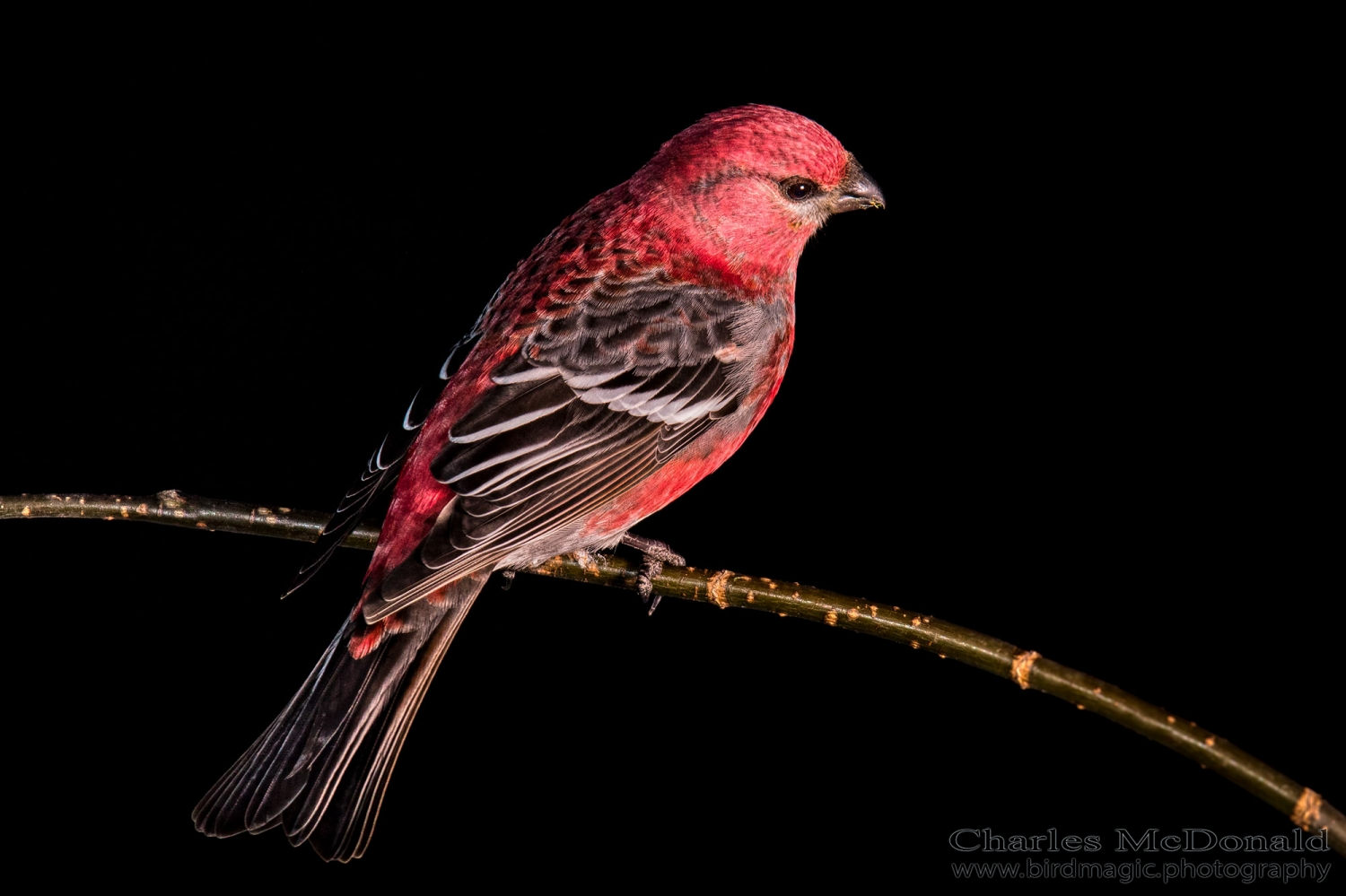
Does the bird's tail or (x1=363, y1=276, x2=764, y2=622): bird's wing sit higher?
(x1=363, y1=276, x2=764, y2=622): bird's wing

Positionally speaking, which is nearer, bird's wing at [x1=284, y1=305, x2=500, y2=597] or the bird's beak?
bird's wing at [x1=284, y1=305, x2=500, y2=597]

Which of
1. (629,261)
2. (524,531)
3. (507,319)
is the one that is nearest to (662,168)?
(629,261)

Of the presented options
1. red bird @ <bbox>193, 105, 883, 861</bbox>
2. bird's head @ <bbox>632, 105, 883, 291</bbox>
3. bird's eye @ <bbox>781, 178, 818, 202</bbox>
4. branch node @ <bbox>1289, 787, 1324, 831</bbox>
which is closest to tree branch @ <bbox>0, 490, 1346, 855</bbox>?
branch node @ <bbox>1289, 787, 1324, 831</bbox>

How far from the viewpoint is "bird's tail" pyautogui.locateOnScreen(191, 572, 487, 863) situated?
2479 mm

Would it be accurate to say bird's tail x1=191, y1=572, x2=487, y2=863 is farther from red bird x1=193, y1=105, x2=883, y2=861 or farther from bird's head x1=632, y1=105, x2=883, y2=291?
bird's head x1=632, y1=105, x2=883, y2=291

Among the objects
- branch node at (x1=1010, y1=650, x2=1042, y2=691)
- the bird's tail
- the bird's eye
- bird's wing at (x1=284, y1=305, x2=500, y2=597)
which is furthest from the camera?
the bird's eye

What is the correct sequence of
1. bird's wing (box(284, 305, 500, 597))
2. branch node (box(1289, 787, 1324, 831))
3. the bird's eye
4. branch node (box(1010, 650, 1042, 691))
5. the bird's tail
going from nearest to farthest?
branch node (box(1289, 787, 1324, 831)) → branch node (box(1010, 650, 1042, 691)) → the bird's tail → bird's wing (box(284, 305, 500, 597)) → the bird's eye

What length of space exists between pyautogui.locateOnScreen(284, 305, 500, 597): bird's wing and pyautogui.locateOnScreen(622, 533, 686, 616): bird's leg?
0.62 meters

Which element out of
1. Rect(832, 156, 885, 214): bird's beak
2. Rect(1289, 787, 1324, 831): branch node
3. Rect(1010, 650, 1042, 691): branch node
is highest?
Rect(832, 156, 885, 214): bird's beak

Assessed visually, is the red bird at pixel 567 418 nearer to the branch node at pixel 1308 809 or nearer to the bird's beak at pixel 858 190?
the bird's beak at pixel 858 190

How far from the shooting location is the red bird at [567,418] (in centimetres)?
251

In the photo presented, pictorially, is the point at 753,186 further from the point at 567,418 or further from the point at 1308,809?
the point at 1308,809

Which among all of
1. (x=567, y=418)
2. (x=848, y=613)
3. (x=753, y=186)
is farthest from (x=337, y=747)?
(x=753, y=186)

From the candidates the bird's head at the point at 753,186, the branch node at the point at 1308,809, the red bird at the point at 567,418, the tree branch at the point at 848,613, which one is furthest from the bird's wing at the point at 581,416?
the branch node at the point at 1308,809
